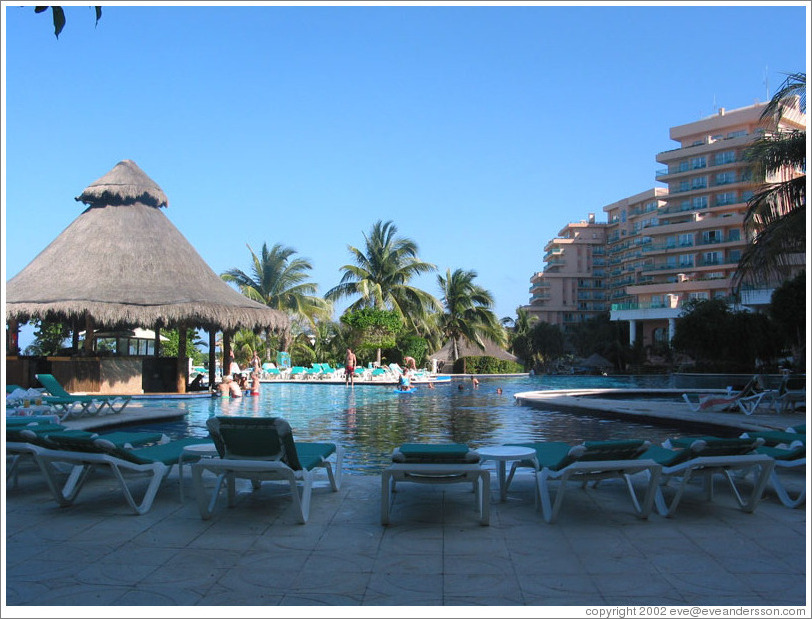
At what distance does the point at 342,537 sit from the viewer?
13.2 feet

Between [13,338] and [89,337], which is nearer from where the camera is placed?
[89,337]

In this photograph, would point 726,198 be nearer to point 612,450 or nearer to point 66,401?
point 66,401

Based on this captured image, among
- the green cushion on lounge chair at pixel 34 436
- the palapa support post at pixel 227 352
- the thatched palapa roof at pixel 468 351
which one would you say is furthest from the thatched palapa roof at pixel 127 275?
the thatched palapa roof at pixel 468 351

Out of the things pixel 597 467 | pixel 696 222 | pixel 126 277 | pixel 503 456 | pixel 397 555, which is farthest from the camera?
pixel 696 222

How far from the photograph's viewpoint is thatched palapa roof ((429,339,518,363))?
39.5 metres

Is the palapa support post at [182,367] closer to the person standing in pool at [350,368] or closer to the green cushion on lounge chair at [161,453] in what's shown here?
the person standing in pool at [350,368]

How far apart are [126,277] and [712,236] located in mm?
49584

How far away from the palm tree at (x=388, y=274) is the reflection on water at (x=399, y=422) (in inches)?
575

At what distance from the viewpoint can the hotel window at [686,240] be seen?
187 feet

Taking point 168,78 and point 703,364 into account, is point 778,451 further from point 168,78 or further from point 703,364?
point 703,364

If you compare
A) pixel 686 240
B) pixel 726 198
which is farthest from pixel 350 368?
pixel 726 198

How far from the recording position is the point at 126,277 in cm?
1911

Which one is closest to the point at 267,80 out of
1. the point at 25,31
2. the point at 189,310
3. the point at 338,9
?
the point at 25,31

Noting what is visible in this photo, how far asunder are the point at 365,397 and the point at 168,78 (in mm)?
12443
